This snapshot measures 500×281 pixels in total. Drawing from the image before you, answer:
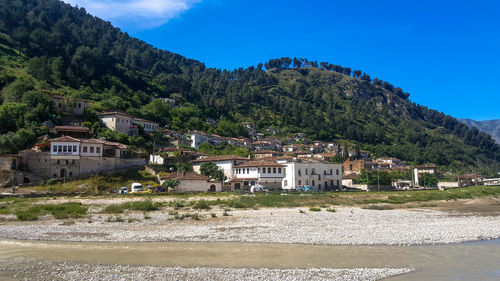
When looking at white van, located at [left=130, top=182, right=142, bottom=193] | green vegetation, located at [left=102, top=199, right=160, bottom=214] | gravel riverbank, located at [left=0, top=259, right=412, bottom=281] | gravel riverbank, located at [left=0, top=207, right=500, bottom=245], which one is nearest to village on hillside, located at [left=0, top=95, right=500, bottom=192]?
white van, located at [left=130, top=182, right=142, bottom=193]

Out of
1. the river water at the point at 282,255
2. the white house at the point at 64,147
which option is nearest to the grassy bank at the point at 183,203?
the river water at the point at 282,255

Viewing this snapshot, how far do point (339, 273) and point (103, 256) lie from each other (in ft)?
34.3

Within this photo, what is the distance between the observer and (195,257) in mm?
16359

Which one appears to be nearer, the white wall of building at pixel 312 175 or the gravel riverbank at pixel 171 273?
the gravel riverbank at pixel 171 273

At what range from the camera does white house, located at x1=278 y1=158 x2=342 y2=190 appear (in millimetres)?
58938

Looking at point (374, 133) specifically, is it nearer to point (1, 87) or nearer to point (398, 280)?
point (1, 87)

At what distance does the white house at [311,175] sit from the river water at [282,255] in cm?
3903

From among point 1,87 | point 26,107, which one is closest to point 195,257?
point 26,107

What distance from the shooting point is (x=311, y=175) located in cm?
6141

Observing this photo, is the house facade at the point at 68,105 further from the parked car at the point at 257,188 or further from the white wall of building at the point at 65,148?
the parked car at the point at 257,188

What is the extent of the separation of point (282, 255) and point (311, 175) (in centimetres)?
4548

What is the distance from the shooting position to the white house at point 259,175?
56.2 metres

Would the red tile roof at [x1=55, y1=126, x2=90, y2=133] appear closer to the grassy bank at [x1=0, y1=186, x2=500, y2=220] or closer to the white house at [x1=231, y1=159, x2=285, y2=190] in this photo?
the grassy bank at [x1=0, y1=186, x2=500, y2=220]

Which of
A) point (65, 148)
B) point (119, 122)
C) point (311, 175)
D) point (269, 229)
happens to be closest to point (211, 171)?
point (311, 175)
